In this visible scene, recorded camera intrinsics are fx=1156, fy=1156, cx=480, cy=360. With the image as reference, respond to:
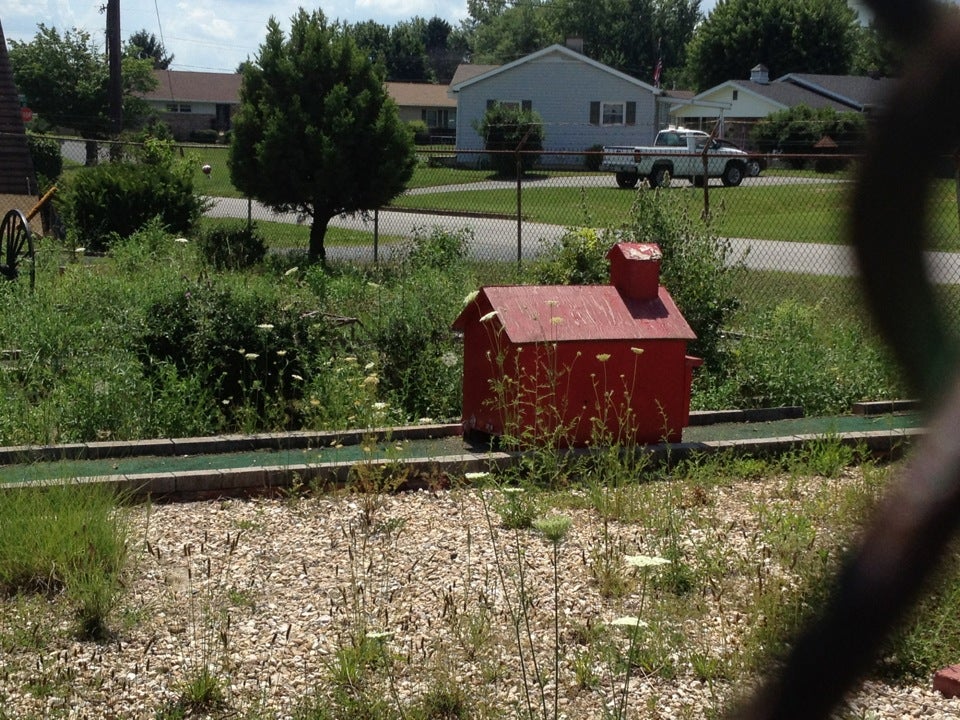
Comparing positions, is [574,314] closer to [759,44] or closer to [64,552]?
[64,552]

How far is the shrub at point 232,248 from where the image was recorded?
A: 15.2 meters

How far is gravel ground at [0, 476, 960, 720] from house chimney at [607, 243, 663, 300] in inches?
73.0

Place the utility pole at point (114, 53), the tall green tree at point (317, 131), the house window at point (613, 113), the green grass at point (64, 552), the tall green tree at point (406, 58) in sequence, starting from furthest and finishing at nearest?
the tall green tree at point (406, 58) → the house window at point (613, 113) → the utility pole at point (114, 53) → the tall green tree at point (317, 131) → the green grass at point (64, 552)

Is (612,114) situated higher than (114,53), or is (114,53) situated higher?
(612,114)

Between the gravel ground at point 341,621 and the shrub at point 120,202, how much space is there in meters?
12.5

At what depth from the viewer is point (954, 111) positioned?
0.54 meters

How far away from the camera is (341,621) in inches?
162

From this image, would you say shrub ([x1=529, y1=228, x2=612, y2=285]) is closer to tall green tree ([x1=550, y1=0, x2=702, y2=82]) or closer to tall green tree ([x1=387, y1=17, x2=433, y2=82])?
tall green tree ([x1=550, y1=0, x2=702, y2=82])

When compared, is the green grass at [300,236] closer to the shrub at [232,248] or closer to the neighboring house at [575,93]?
the shrub at [232,248]

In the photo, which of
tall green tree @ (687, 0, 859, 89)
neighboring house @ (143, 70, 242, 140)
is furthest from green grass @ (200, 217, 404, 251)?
neighboring house @ (143, 70, 242, 140)

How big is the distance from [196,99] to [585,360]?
80810 mm

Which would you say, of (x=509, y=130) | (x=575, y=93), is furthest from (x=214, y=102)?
(x=509, y=130)

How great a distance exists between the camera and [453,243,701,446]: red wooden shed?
256 inches

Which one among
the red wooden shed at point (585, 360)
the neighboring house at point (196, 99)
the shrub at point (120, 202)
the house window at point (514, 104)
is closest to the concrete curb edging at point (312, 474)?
the red wooden shed at point (585, 360)
